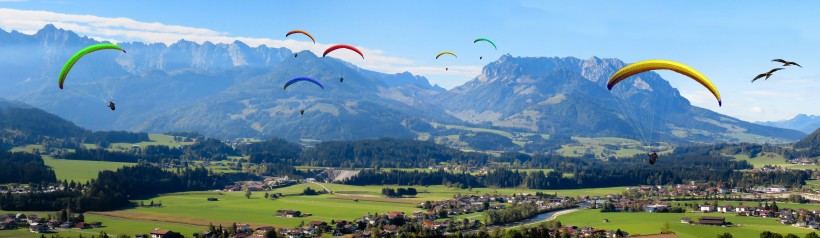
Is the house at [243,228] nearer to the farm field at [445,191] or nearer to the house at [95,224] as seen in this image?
the house at [95,224]

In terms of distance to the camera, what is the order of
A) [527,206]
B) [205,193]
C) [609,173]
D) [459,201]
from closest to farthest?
[527,206], [459,201], [205,193], [609,173]

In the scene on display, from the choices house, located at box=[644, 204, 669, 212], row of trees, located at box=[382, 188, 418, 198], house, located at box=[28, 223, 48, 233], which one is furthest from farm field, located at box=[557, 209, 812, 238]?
house, located at box=[28, 223, 48, 233]

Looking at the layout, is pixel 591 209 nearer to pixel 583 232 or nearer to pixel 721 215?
pixel 721 215

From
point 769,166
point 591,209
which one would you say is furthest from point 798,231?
point 769,166

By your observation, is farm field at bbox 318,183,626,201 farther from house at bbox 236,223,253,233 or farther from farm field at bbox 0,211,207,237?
farm field at bbox 0,211,207,237

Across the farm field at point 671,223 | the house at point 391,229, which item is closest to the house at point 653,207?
the farm field at point 671,223

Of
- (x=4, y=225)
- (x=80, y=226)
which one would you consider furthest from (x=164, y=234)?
(x=4, y=225)

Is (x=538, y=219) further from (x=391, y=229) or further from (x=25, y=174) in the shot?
(x=25, y=174)
